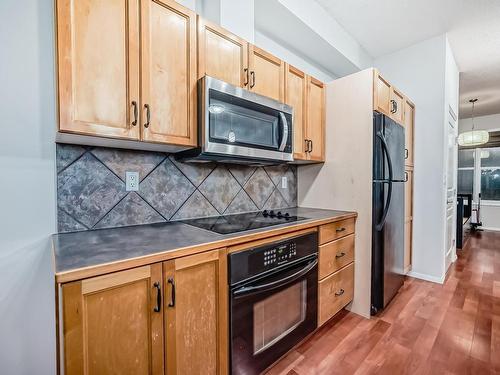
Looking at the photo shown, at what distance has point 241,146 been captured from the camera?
59.4 inches

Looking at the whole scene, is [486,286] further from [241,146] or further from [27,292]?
[27,292]

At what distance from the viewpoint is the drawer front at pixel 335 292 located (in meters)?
1.74

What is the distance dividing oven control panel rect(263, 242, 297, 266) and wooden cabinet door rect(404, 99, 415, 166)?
6.81ft

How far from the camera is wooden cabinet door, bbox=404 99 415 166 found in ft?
8.91

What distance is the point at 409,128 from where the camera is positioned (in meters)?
2.80

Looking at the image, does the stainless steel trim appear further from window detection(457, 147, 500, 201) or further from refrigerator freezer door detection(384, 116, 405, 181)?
window detection(457, 147, 500, 201)

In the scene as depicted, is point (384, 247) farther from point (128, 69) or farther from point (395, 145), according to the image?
point (128, 69)

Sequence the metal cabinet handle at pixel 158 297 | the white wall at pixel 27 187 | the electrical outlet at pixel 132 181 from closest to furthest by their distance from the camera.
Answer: the metal cabinet handle at pixel 158 297 < the white wall at pixel 27 187 < the electrical outlet at pixel 132 181

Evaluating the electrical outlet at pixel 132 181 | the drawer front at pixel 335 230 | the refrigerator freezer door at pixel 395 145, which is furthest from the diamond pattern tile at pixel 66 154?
the refrigerator freezer door at pixel 395 145

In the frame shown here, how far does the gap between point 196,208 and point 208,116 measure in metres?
0.69

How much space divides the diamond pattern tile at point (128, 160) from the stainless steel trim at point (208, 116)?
39cm

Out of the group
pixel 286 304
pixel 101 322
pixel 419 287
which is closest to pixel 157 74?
pixel 101 322

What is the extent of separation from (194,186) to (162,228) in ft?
1.41

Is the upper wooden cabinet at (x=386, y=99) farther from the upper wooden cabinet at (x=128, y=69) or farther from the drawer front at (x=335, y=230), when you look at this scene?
the upper wooden cabinet at (x=128, y=69)
